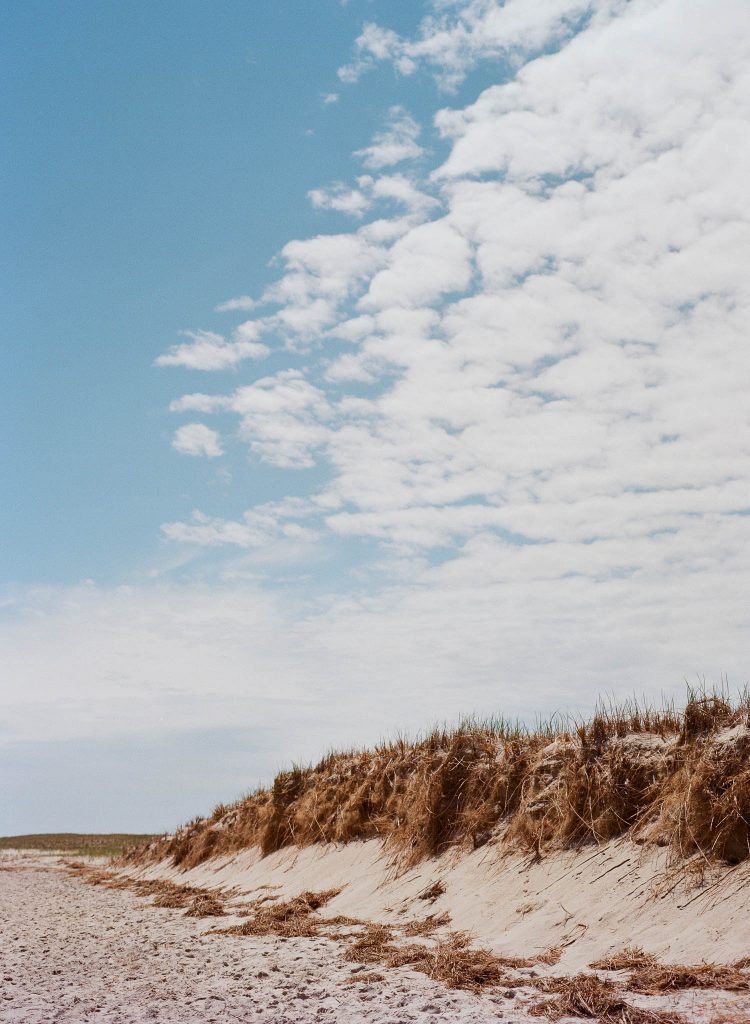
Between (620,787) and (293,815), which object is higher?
(620,787)

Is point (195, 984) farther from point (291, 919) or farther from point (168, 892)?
point (168, 892)

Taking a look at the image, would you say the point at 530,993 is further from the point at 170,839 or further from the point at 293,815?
the point at 170,839

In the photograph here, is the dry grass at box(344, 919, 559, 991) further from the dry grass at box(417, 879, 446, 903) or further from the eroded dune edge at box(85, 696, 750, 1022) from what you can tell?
the dry grass at box(417, 879, 446, 903)

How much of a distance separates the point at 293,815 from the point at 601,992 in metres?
13.1

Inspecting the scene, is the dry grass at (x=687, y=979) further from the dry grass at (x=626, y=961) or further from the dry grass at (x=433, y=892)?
the dry grass at (x=433, y=892)

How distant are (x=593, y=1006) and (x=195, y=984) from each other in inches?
155

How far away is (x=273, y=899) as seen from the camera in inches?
592

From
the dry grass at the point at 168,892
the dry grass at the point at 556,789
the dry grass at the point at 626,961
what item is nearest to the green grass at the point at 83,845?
the dry grass at the point at 168,892

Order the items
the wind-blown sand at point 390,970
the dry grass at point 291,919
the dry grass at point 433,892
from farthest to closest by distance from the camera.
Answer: the dry grass at point 433,892 < the dry grass at point 291,919 < the wind-blown sand at point 390,970

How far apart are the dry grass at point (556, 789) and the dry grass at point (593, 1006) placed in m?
2.97

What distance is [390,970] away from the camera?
8.38 metres

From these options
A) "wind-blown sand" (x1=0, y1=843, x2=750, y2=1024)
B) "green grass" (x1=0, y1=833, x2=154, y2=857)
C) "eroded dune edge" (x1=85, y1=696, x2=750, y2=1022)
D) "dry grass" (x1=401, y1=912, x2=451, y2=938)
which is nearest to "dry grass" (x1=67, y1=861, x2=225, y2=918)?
"eroded dune edge" (x1=85, y1=696, x2=750, y2=1022)

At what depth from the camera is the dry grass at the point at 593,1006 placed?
6.14 metres

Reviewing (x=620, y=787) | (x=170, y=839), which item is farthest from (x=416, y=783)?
(x=170, y=839)
